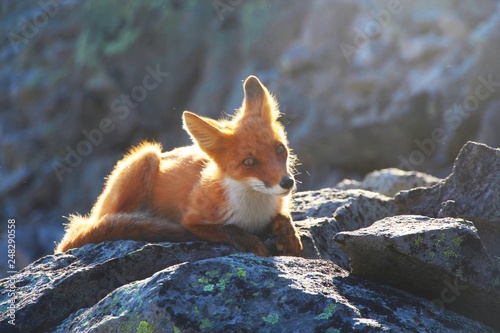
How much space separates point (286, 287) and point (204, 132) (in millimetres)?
2296

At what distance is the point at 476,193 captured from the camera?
16.1ft

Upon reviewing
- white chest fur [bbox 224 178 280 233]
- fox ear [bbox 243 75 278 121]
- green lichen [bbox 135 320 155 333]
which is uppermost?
fox ear [bbox 243 75 278 121]

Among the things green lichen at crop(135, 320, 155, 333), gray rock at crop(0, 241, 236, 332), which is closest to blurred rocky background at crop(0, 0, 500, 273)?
gray rock at crop(0, 241, 236, 332)

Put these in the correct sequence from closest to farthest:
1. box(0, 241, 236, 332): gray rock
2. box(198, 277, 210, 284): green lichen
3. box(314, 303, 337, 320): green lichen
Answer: box(314, 303, 337, 320): green lichen → box(198, 277, 210, 284): green lichen → box(0, 241, 236, 332): gray rock

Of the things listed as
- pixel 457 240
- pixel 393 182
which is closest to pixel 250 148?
pixel 457 240

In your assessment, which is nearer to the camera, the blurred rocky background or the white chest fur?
the white chest fur

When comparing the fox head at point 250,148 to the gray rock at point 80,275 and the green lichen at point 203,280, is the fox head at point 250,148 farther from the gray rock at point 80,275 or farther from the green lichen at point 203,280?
the green lichen at point 203,280

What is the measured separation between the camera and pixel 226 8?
1748 cm

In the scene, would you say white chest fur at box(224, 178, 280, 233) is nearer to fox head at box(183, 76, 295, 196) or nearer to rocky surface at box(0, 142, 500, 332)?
fox head at box(183, 76, 295, 196)

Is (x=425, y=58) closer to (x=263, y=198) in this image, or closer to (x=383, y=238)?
(x=263, y=198)

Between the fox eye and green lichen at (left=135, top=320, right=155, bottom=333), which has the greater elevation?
the fox eye

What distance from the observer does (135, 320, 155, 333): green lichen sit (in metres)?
3.39

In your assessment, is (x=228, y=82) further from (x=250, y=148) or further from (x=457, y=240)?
(x=457, y=240)

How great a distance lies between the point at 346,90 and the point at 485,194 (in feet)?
30.4
